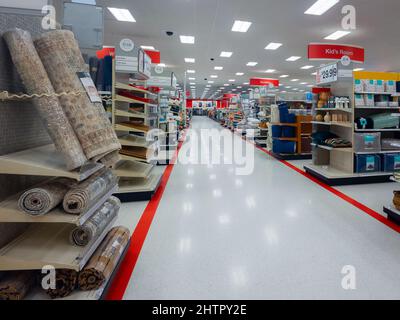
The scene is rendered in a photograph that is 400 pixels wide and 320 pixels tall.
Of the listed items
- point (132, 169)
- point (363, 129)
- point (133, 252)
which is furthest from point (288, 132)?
point (133, 252)

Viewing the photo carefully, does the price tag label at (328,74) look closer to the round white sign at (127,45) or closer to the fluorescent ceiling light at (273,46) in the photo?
the round white sign at (127,45)

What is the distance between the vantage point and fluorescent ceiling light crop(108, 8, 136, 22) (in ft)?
23.5

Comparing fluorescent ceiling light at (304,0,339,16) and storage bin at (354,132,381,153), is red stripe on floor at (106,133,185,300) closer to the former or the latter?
storage bin at (354,132,381,153)

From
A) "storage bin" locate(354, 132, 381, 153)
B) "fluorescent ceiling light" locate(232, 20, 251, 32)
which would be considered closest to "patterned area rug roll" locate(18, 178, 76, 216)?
"storage bin" locate(354, 132, 381, 153)

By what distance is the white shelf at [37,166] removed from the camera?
59.6 inches

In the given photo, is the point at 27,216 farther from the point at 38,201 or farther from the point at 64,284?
the point at 64,284

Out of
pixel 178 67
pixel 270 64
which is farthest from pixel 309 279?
pixel 178 67

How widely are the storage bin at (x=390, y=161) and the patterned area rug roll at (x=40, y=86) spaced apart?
543cm

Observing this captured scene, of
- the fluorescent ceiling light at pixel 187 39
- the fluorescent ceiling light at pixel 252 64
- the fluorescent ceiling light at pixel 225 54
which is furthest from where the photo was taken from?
the fluorescent ceiling light at pixel 252 64

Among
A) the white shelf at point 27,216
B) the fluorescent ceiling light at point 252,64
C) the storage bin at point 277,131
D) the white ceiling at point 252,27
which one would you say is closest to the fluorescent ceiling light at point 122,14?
the white ceiling at point 252,27

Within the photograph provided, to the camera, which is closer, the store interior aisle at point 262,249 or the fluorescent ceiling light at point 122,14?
the store interior aisle at point 262,249

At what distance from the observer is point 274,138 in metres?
8.00
